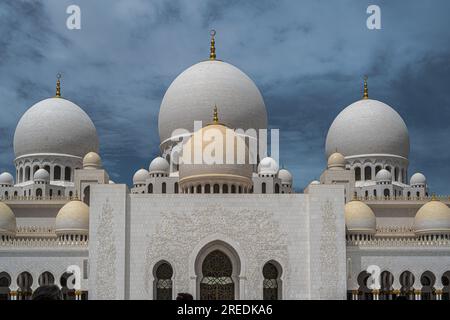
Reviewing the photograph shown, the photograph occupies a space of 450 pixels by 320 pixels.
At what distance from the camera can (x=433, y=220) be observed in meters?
21.3

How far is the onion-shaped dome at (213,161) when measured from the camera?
66.7ft

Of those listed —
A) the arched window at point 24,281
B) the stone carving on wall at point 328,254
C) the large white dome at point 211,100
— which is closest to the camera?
the stone carving on wall at point 328,254

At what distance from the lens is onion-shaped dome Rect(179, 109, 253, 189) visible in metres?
20.3

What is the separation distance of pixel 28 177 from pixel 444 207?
16898mm

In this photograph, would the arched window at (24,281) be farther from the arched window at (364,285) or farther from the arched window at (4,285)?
the arched window at (364,285)

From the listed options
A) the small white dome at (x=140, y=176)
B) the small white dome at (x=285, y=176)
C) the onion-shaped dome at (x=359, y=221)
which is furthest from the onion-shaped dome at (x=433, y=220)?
the small white dome at (x=140, y=176)

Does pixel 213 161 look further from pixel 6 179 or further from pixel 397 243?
pixel 6 179

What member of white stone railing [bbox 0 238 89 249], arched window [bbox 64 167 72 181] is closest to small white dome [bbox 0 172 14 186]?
arched window [bbox 64 167 72 181]

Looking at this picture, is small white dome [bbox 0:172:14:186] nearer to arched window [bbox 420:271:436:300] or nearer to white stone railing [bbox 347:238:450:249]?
white stone railing [bbox 347:238:450:249]

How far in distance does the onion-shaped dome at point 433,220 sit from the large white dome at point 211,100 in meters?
7.36

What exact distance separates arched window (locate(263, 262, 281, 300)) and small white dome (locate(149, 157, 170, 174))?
7006 mm

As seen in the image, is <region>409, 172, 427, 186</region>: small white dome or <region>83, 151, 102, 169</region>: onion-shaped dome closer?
<region>83, 151, 102, 169</region>: onion-shaped dome

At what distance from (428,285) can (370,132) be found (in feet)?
25.6
